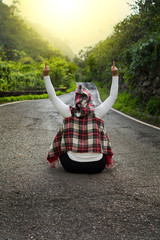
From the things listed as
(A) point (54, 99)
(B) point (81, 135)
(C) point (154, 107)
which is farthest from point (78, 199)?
(C) point (154, 107)

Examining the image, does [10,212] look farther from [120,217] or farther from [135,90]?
[135,90]

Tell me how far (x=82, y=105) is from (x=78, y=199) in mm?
1375

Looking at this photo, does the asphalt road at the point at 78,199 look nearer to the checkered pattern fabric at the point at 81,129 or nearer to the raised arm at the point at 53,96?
the checkered pattern fabric at the point at 81,129

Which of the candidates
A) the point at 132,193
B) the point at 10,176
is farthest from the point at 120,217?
the point at 10,176

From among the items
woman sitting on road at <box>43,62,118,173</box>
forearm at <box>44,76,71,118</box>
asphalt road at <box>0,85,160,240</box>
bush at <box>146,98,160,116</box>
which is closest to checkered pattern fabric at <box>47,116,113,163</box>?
woman sitting on road at <box>43,62,118,173</box>

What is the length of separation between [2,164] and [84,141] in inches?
69.5

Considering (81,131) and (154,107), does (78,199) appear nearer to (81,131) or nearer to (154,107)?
(81,131)

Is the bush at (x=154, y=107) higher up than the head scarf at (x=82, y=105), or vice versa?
the head scarf at (x=82, y=105)

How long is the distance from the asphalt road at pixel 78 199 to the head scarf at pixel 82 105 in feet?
3.29

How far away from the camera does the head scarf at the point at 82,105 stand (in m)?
3.95

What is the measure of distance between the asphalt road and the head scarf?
1.00 metres

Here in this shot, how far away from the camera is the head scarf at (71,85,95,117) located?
3.95 meters

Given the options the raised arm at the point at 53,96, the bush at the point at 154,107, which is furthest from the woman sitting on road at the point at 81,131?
the bush at the point at 154,107

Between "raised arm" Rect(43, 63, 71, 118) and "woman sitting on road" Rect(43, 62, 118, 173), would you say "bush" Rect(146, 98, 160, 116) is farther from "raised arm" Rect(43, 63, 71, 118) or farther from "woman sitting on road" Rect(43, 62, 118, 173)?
"raised arm" Rect(43, 63, 71, 118)
